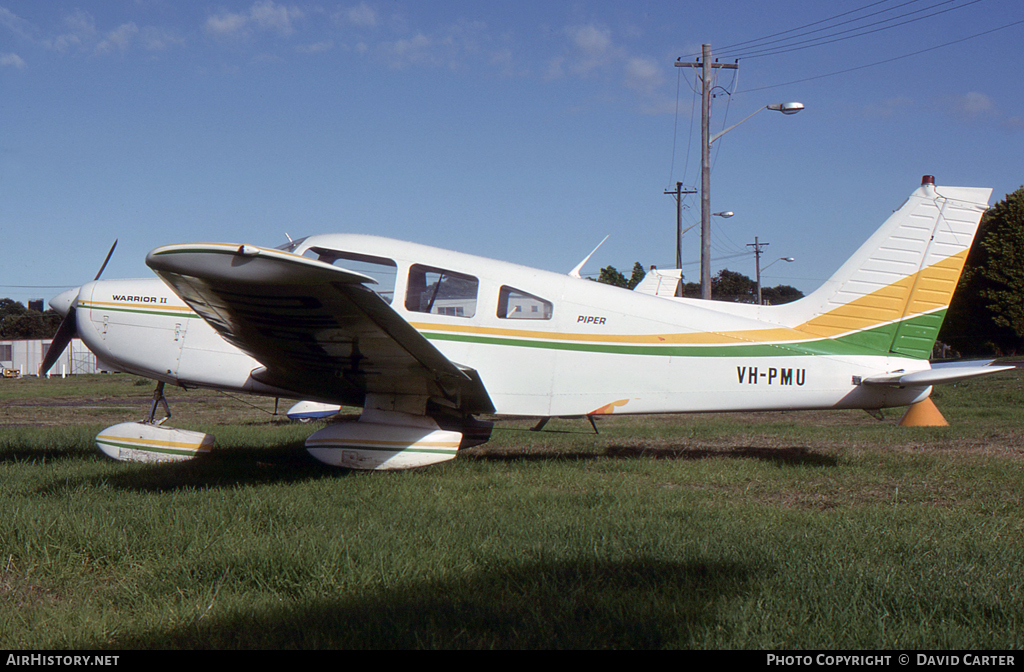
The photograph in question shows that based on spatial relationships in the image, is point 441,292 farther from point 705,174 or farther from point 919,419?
point 705,174

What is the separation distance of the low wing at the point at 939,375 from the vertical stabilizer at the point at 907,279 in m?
0.34

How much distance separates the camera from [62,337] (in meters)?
7.53

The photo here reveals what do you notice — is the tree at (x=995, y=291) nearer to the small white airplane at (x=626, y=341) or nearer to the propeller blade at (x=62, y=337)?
the small white airplane at (x=626, y=341)

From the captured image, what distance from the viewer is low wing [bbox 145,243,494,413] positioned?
4070mm

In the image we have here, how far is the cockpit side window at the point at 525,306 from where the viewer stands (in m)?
6.32

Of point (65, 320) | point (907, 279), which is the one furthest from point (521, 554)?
point (65, 320)

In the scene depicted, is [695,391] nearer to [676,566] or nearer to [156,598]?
[676,566]

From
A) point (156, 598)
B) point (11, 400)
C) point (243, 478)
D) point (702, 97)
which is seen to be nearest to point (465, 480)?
point (243, 478)

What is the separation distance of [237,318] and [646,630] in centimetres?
389

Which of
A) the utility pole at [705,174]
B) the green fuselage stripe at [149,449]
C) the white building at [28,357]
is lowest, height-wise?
the white building at [28,357]

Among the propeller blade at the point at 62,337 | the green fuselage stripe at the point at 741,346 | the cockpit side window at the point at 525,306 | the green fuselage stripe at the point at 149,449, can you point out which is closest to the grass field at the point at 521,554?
the green fuselage stripe at the point at 149,449

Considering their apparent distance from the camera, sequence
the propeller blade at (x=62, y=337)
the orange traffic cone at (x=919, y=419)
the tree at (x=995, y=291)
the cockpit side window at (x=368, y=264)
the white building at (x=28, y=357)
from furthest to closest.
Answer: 1. the white building at (x=28, y=357)
2. the tree at (x=995, y=291)
3. the orange traffic cone at (x=919, y=419)
4. the propeller blade at (x=62, y=337)
5. the cockpit side window at (x=368, y=264)

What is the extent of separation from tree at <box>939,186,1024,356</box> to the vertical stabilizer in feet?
84.3

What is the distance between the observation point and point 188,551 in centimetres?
348
